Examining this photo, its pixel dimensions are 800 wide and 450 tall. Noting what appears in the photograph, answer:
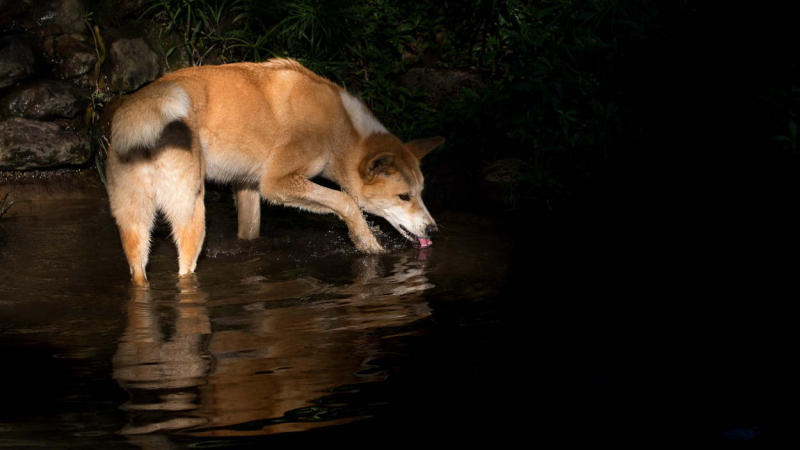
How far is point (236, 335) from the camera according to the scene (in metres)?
3.75

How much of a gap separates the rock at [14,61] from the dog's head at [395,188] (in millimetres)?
3334

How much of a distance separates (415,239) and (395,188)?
405 millimetres

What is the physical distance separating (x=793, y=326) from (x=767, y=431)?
3.88ft

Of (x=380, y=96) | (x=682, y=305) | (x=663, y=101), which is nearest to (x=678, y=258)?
(x=682, y=305)

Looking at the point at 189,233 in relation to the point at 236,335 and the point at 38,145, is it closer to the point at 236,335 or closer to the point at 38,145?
the point at 236,335

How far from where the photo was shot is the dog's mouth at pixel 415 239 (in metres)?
5.92

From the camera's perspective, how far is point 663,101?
6496 mm

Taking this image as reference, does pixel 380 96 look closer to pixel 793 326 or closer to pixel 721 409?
pixel 793 326

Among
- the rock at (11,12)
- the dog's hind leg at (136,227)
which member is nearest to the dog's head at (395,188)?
the dog's hind leg at (136,227)

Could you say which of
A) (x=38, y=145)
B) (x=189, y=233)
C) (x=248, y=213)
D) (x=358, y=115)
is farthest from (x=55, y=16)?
(x=189, y=233)

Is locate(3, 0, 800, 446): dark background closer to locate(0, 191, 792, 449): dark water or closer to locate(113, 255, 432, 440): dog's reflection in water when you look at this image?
locate(0, 191, 792, 449): dark water

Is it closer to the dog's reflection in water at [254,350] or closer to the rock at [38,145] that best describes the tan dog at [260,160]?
the dog's reflection in water at [254,350]

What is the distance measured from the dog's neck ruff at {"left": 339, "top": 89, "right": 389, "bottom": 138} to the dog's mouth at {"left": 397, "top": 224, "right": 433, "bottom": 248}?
2.47 ft

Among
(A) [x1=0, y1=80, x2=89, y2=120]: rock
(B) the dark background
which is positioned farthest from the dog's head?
(A) [x1=0, y1=80, x2=89, y2=120]: rock
